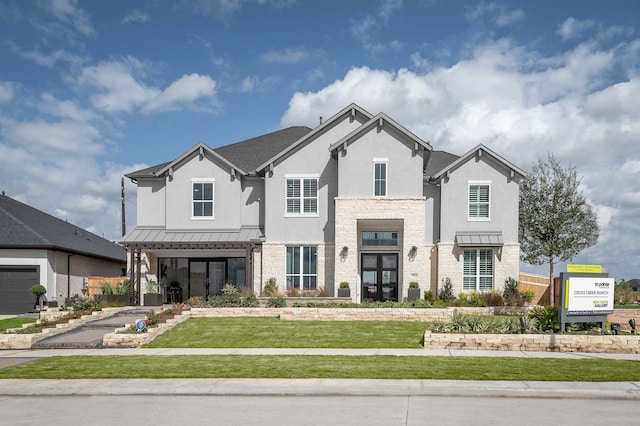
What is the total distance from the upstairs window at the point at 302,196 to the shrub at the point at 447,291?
23.3ft

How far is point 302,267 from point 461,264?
7.64 metres

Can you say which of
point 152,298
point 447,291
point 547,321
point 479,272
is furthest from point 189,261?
point 547,321

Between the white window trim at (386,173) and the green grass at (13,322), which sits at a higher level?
the white window trim at (386,173)

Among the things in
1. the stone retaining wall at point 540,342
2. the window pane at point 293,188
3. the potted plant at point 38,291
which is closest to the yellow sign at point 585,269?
the stone retaining wall at point 540,342

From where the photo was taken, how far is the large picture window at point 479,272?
96.3 ft

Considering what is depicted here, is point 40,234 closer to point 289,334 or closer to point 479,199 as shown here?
point 289,334

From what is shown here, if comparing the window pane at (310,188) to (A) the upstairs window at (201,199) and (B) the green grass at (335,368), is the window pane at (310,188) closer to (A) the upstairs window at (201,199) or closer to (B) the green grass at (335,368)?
(A) the upstairs window at (201,199)

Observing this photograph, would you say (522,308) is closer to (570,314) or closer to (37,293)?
(570,314)

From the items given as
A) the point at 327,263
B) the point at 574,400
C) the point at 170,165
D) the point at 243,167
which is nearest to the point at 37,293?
the point at 170,165

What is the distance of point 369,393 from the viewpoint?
1215 centimetres

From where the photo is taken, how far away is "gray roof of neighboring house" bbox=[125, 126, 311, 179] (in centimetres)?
3228

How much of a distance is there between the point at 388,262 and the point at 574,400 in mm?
18866

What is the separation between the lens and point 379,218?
28.7 m

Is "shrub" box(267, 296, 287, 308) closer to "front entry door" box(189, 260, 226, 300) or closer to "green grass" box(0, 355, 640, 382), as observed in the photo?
"front entry door" box(189, 260, 226, 300)
